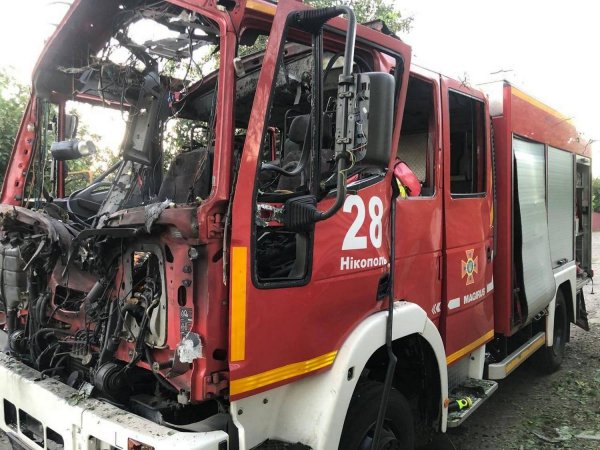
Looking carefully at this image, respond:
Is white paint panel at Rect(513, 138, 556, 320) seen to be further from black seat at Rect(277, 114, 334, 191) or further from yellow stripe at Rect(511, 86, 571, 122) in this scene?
black seat at Rect(277, 114, 334, 191)

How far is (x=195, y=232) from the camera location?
189 centimetres

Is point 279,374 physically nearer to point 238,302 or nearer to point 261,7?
point 238,302

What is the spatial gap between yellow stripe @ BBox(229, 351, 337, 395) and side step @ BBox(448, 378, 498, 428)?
149 centimetres

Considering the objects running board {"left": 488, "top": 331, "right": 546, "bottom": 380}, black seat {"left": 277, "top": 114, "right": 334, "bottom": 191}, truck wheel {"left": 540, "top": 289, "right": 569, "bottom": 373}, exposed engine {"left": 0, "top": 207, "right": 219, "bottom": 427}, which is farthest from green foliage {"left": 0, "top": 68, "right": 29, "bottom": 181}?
truck wheel {"left": 540, "top": 289, "right": 569, "bottom": 373}

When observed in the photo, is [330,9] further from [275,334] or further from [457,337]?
[457,337]

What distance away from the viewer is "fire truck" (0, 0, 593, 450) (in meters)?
2.00

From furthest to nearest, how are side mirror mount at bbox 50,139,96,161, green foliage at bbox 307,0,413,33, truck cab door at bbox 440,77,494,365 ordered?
1. green foliage at bbox 307,0,413,33
2. truck cab door at bbox 440,77,494,365
3. side mirror mount at bbox 50,139,96,161

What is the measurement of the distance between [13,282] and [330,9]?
7.17 feet

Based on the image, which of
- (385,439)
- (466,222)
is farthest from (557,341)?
(385,439)

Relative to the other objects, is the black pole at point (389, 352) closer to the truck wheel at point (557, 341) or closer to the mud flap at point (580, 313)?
the truck wheel at point (557, 341)

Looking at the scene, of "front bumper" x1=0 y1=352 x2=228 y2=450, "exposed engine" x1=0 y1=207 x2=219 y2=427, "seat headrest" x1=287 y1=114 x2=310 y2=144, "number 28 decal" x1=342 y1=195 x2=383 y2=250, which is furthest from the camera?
"number 28 decal" x1=342 y1=195 x2=383 y2=250

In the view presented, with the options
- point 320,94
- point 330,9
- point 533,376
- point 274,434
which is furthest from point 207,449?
point 533,376

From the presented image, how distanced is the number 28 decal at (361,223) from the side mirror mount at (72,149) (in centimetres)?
168

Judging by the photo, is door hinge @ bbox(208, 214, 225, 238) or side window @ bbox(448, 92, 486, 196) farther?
side window @ bbox(448, 92, 486, 196)
